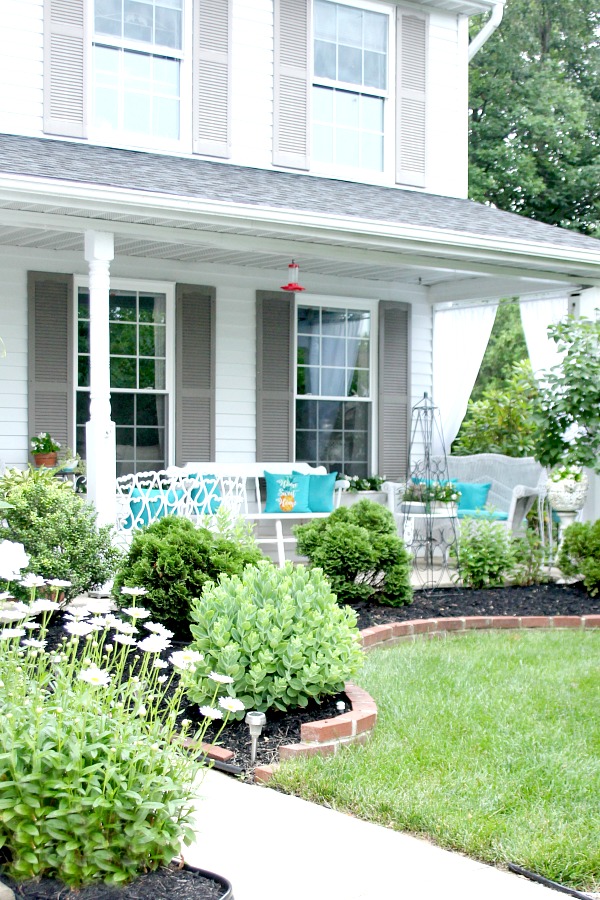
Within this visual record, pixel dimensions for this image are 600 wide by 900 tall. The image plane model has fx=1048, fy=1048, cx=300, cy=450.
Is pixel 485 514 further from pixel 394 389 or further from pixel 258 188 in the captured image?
pixel 258 188

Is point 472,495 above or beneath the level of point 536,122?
beneath

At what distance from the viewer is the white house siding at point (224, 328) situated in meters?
8.37

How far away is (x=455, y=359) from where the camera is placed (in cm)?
1085

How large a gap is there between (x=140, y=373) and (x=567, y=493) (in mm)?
3771

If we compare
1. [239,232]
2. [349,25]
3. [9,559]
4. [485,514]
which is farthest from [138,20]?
[9,559]

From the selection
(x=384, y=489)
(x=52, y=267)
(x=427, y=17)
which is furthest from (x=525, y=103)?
(x=52, y=267)

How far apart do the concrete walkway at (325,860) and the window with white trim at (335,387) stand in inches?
260

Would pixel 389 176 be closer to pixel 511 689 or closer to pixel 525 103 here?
pixel 511 689

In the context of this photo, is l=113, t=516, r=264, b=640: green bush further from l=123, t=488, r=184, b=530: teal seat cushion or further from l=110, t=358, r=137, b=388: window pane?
l=110, t=358, r=137, b=388: window pane

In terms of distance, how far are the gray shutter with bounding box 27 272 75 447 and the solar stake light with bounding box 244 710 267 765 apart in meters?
4.85

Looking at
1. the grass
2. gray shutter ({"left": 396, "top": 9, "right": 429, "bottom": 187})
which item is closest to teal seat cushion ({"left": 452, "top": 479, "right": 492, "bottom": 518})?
gray shutter ({"left": 396, "top": 9, "right": 429, "bottom": 187})

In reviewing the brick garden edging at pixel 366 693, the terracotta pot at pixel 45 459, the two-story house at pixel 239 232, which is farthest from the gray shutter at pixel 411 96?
the brick garden edging at pixel 366 693

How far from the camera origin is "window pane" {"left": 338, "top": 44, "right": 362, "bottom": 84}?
33.0 feet

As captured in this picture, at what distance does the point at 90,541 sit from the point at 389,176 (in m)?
5.78
